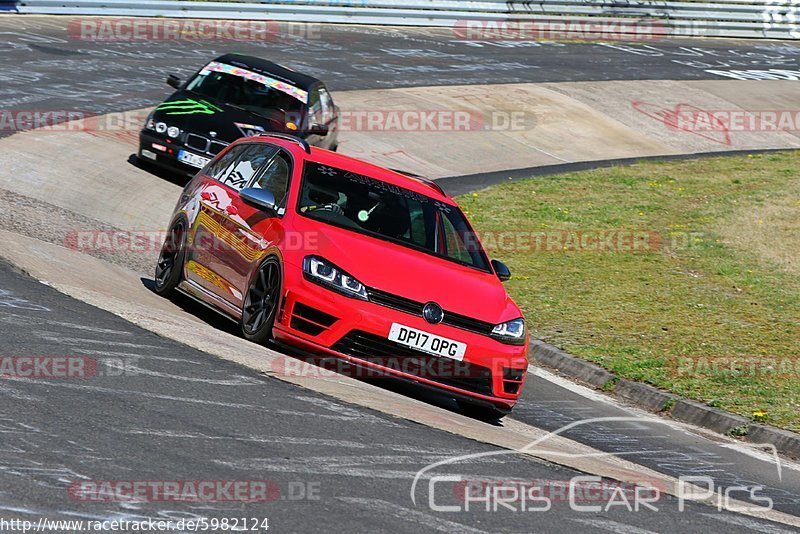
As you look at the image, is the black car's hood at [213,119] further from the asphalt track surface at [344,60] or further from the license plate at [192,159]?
the asphalt track surface at [344,60]

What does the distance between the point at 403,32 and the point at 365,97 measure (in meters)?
10.2

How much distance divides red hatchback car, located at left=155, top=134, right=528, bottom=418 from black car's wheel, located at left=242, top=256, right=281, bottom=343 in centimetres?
1

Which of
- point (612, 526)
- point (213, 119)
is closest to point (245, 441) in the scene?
point (612, 526)

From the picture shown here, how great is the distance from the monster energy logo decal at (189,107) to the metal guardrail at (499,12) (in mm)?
13295

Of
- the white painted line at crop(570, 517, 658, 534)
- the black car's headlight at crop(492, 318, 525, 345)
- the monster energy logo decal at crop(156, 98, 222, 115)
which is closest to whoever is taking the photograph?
the white painted line at crop(570, 517, 658, 534)

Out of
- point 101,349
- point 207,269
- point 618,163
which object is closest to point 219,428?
point 101,349

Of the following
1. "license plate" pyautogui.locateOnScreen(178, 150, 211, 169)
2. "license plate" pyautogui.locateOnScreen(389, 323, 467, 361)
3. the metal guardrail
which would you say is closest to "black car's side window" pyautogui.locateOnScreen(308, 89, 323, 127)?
"license plate" pyautogui.locateOnScreen(178, 150, 211, 169)

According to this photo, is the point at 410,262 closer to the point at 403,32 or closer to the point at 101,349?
the point at 101,349

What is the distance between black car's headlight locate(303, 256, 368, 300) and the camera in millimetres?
8711

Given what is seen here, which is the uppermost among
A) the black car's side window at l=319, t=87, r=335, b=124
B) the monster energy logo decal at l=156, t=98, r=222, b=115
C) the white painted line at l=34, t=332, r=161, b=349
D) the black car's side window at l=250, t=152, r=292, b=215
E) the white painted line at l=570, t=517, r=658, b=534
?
the black car's side window at l=250, t=152, r=292, b=215

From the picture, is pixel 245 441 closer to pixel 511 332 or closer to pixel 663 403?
pixel 511 332

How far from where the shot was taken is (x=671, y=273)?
1527 centimetres

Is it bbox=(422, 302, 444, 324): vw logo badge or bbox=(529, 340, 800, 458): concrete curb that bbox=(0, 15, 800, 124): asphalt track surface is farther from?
bbox=(422, 302, 444, 324): vw logo badge

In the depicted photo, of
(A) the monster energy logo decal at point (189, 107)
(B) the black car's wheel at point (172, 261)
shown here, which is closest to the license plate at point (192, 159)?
(A) the monster energy logo decal at point (189, 107)
